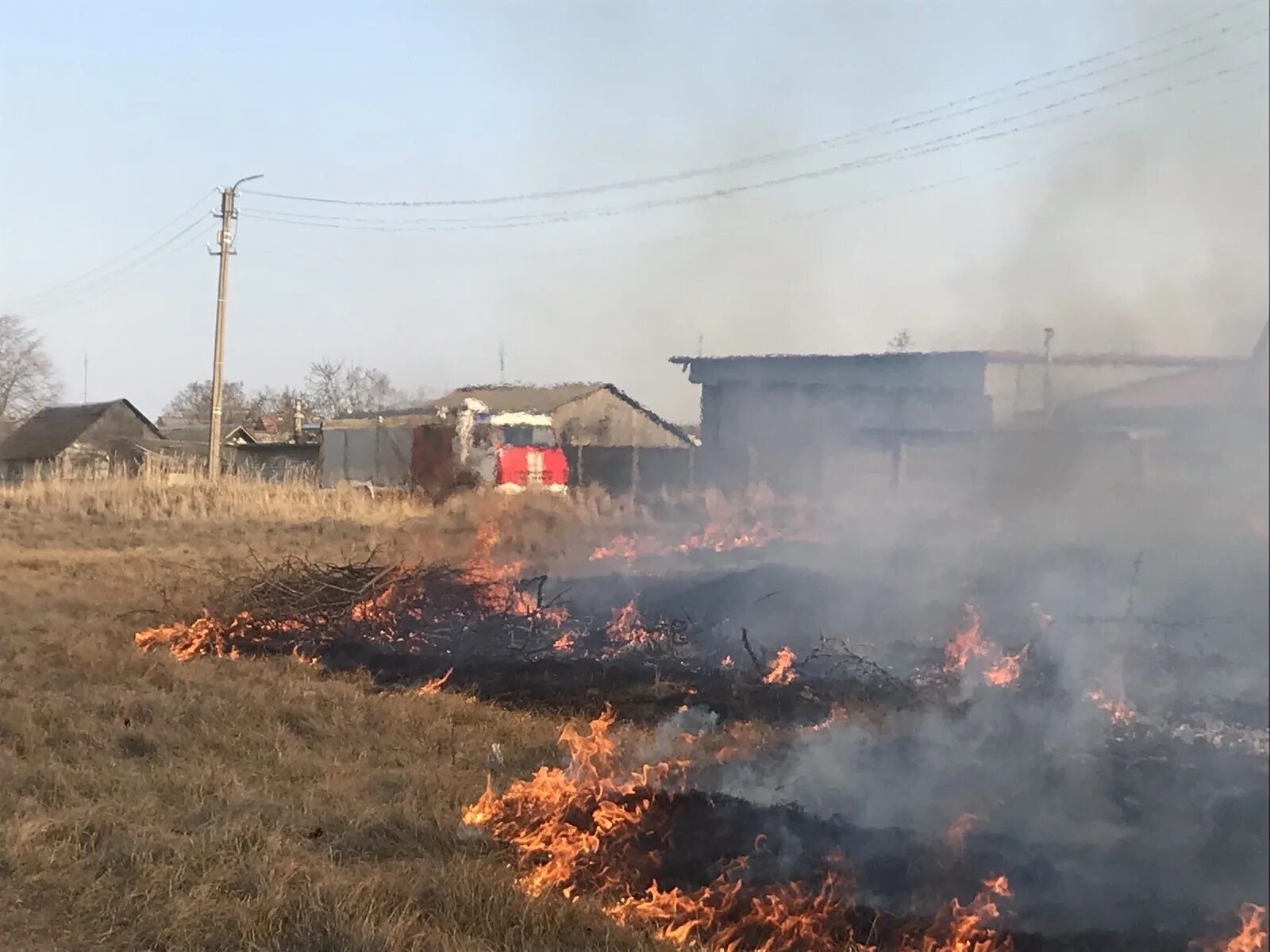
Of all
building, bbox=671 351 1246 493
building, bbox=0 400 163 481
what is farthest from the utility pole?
building, bbox=0 400 163 481

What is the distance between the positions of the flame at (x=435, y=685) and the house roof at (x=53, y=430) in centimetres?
3663

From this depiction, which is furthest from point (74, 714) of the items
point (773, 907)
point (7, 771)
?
point (773, 907)

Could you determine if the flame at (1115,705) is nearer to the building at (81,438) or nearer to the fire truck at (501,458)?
the fire truck at (501,458)

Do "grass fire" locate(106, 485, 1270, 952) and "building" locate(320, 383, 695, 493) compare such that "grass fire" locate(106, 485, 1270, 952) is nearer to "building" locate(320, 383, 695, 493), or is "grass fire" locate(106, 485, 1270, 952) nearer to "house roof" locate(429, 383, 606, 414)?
"building" locate(320, 383, 695, 493)

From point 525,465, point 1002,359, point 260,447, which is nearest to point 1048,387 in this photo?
point 1002,359

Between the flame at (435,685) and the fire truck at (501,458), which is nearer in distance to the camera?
the flame at (435,685)

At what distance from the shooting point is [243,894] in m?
3.90

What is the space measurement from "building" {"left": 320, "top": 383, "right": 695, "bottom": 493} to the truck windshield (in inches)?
50.6

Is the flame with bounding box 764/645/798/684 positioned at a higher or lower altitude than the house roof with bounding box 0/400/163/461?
lower

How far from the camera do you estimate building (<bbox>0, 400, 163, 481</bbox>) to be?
38875 mm

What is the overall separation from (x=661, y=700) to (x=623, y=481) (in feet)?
49.5

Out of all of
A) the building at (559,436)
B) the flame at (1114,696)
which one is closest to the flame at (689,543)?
the flame at (1114,696)

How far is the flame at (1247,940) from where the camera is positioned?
327 centimetres

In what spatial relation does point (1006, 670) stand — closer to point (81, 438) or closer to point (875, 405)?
point (875, 405)
